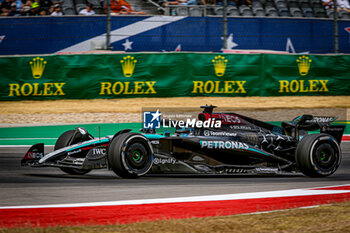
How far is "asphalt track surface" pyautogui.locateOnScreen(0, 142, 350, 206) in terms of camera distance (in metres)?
6.32

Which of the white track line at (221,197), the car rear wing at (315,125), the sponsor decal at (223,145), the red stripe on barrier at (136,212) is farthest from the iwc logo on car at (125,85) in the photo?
the red stripe on barrier at (136,212)

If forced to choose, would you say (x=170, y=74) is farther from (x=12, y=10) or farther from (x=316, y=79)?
(x=12, y=10)

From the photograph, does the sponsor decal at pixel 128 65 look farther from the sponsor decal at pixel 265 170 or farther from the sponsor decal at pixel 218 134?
the sponsor decal at pixel 265 170

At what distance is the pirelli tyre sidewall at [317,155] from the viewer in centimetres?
773

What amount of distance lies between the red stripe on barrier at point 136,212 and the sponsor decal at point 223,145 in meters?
1.51

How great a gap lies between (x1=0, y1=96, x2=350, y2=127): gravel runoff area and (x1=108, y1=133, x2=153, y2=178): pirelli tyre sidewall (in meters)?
7.34

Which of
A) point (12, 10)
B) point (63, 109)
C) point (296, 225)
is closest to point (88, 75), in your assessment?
point (63, 109)

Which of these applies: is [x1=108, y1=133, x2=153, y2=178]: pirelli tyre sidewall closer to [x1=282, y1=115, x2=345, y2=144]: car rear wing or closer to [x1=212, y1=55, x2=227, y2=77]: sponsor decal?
[x1=282, y1=115, x2=345, y2=144]: car rear wing

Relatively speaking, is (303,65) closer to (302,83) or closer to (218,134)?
(302,83)

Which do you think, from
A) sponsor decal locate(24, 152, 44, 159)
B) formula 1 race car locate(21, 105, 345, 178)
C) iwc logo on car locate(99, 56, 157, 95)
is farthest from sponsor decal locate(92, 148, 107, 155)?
iwc logo on car locate(99, 56, 157, 95)

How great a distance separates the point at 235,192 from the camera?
6.72 m

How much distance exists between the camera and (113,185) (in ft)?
23.2

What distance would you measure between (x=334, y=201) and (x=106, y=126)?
835 centimetres

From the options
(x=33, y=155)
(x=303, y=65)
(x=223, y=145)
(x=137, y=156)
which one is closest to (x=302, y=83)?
(x=303, y=65)
